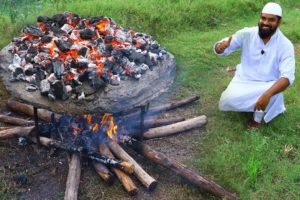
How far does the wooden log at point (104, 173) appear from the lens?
443cm

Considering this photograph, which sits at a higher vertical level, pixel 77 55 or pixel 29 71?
pixel 77 55

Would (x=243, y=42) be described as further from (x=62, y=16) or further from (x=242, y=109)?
Answer: (x=62, y=16)

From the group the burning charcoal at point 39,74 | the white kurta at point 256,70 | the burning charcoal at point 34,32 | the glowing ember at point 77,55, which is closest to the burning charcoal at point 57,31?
the glowing ember at point 77,55

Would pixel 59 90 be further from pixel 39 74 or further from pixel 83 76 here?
pixel 39 74

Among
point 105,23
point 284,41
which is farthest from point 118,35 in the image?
point 284,41

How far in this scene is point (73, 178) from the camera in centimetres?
429

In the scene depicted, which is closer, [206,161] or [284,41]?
[206,161]

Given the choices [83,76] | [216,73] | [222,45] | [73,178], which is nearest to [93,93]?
[83,76]

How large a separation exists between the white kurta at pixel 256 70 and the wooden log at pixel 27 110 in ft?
8.05

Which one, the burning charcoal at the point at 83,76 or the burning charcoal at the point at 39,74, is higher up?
the burning charcoal at the point at 83,76

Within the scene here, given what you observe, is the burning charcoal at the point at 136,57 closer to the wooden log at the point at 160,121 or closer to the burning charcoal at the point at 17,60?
the wooden log at the point at 160,121

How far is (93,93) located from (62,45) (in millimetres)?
861

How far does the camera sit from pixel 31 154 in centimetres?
493

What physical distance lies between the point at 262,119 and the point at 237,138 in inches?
20.2
